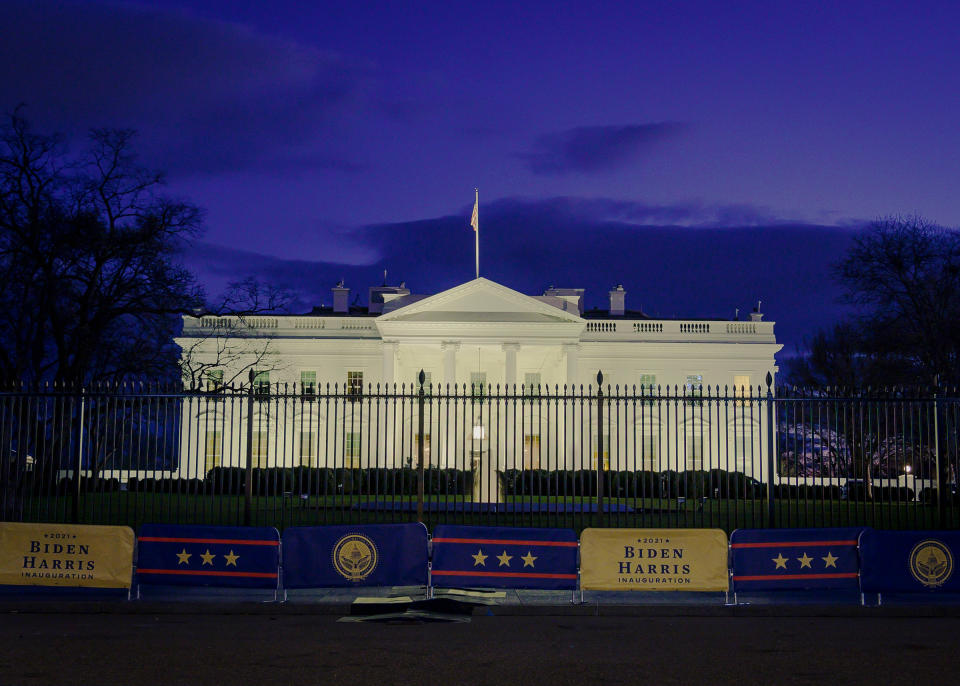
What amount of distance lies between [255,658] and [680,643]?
13.5ft

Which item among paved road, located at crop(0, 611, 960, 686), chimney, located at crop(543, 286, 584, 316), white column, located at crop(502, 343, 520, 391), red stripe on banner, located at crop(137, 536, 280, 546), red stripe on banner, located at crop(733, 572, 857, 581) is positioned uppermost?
chimney, located at crop(543, 286, 584, 316)

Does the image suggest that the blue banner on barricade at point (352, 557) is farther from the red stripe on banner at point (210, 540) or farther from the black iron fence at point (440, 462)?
the black iron fence at point (440, 462)

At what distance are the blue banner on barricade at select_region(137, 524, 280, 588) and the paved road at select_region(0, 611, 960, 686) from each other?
0.68 meters

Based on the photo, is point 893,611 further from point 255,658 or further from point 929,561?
point 255,658

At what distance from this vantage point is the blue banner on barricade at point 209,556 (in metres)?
11.7

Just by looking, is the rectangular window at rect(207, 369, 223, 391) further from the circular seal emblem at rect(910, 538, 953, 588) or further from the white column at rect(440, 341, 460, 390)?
the white column at rect(440, 341, 460, 390)

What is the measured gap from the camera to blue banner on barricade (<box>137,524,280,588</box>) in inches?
460

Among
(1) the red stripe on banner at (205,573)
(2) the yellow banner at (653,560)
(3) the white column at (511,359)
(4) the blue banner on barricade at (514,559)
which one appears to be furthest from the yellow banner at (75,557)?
(3) the white column at (511,359)

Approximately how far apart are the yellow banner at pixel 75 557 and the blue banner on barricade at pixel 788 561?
7487 millimetres

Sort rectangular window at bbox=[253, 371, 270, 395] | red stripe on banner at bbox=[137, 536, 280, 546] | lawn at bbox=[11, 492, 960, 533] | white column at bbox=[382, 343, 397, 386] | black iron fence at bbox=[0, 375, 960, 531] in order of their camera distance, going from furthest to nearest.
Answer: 1. white column at bbox=[382, 343, 397, 386]
2. lawn at bbox=[11, 492, 960, 533]
3. rectangular window at bbox=[253, 371, 270, 395]
4. black iron fence at bbox=[0, 375, 960, 531]
5. red stripe on banner at bbox=[137, 536, 280, 546]

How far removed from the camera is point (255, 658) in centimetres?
846

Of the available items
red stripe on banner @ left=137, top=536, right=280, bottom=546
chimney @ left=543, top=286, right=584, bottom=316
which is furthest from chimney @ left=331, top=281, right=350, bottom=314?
red stripe on banner @ left=137, top=536, right=280, bottom=546

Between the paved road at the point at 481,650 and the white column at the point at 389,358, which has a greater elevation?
the white column at the point at 389,358

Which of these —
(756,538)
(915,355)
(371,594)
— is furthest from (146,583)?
(915,355)
